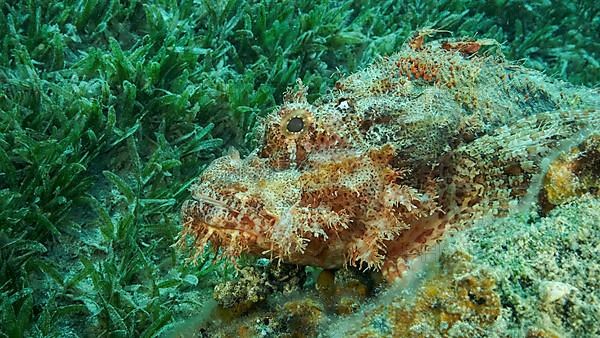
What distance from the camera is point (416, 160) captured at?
2520mm

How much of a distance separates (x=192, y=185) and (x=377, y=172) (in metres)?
0.82

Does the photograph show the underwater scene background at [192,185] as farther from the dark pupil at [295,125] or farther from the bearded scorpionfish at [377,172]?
the dark pupil at [295,125]

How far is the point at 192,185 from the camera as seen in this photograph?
2.52 m

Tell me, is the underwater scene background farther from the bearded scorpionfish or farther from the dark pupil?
the dark pupil

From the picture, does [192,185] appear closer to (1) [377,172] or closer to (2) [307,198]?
(2) [307,198]

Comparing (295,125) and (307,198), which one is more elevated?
(295,125)

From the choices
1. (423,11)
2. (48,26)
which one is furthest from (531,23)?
(48,26)

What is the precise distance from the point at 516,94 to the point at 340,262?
51.9 inches

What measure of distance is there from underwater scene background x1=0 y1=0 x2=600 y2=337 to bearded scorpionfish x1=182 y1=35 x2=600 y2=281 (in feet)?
0.40

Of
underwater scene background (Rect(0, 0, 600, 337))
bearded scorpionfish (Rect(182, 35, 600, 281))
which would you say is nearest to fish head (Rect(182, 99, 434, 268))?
bearded scorpionfish (Rect(182, 35, 600, 281))

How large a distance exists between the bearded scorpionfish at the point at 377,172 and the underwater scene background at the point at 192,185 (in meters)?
0.12

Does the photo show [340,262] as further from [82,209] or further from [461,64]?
[82,209]

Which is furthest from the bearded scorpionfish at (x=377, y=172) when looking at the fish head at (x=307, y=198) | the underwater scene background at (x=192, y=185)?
the underwater scene background at (x=192, y=185)

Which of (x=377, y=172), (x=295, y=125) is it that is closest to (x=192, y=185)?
(x=295, y=125)
